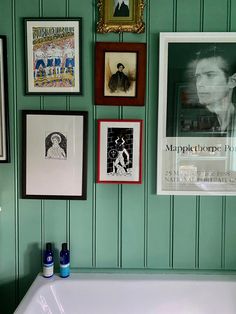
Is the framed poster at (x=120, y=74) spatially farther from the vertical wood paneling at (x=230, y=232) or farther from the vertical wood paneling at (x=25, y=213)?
the vertical wood paneling at (x=230, y=232)

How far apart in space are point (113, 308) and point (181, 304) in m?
0.34

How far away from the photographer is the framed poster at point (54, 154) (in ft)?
4.73

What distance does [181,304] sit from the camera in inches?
54.5

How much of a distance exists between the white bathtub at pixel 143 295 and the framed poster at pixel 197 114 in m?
0.47

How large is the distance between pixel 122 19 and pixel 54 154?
78 centimetres

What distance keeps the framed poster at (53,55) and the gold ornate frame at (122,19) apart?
14 centimetres

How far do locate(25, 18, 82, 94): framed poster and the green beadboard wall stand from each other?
0.04 m

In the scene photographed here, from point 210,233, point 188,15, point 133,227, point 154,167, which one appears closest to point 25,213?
point 133,227

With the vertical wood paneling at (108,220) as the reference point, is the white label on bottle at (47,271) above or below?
below

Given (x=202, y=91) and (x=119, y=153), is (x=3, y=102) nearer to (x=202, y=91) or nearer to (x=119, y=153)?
(x=119, y=153)

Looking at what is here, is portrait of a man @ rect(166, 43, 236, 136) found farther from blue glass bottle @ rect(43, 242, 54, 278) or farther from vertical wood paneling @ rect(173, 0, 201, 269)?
blue glass bottle @ rect(43, 242, 54, 278)

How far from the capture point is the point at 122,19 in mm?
1398

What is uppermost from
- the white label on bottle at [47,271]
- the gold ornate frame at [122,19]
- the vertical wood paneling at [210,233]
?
the gold ornate frame at [122,19]

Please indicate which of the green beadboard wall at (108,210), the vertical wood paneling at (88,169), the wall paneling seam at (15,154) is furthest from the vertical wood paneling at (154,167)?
the wall paneling seam at (15,154)
